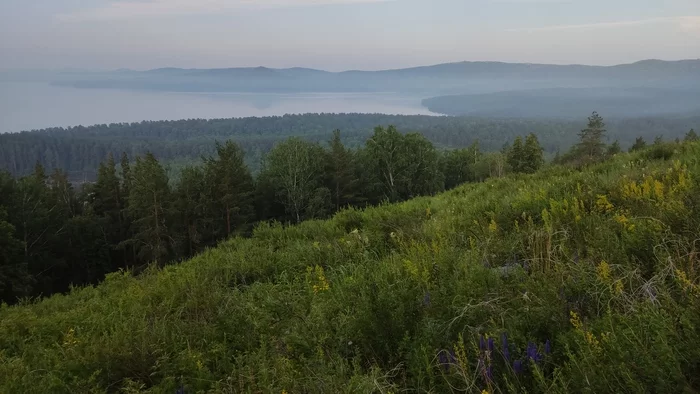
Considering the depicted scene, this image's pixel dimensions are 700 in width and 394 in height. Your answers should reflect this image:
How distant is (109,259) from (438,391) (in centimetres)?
3559

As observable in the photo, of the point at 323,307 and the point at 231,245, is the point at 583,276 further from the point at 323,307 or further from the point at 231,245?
the point at 231,245

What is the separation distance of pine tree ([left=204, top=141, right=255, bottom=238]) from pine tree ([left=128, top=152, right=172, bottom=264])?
9.57ft

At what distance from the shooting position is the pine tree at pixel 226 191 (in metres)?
28.0

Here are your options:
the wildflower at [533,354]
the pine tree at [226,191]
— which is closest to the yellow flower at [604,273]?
the wildflower at [533,354]

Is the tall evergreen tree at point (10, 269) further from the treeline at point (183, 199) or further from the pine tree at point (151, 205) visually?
the pine tree at point (151, 205)

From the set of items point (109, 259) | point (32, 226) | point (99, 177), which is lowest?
point (109, 259)

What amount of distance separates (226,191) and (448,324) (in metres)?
27.1

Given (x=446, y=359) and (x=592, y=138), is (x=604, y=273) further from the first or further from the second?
(x=592, y=138)

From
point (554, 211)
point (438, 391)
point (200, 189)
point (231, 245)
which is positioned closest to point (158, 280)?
point (231, 245)

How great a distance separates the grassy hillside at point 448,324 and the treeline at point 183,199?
21.1m

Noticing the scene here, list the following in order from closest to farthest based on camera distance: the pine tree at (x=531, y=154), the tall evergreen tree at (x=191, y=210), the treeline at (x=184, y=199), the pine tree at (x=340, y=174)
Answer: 1. the treeline at (x=184, y=199)
2. the tall evergreen tree at (x=191, y=210)
3. the pine tree at (x=340, y=174)
4. the pine tree at (x=531, y=154)

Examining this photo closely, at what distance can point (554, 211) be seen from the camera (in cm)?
419

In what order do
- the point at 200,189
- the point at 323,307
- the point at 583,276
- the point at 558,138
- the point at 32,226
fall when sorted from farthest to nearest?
the point at 558,138
the point at 200,189
the point at 32,226
the point at 323,307
the point at 583,276

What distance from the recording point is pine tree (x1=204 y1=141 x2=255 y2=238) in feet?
92.0
